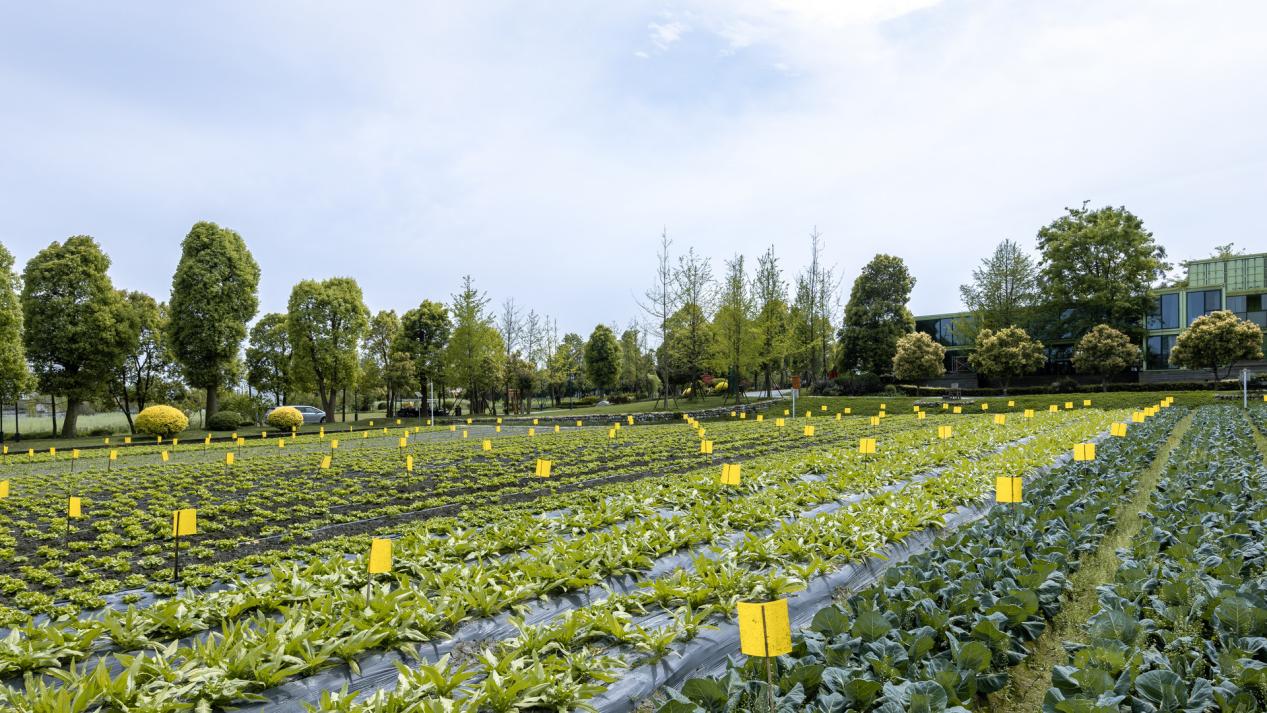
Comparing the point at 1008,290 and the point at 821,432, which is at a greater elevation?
the point at 1008,290

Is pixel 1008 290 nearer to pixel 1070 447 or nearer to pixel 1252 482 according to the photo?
pixel 1070 447

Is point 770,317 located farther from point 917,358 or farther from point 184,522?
point 184,522

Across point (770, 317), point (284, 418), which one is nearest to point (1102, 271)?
point (770, 317)

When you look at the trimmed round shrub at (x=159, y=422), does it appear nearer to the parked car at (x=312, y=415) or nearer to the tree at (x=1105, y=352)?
the parked car at (x=312, y=415)

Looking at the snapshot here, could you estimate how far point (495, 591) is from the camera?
4.19 metres

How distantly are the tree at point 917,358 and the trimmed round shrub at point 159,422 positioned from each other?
113ft

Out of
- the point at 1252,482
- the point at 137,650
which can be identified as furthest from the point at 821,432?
the point at 137,650

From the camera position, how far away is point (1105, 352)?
3303 cm

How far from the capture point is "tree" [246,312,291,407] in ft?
120

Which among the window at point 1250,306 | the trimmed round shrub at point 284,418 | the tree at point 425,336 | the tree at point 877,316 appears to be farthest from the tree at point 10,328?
the window at point 1250,306

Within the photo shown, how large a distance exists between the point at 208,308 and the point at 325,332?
639cm

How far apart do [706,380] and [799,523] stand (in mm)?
39702

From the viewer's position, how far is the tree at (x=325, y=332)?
32531 millimetres

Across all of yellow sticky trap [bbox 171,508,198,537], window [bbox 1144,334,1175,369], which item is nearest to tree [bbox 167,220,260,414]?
yellow sticky trap [bbox 171,508,198,537]
